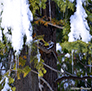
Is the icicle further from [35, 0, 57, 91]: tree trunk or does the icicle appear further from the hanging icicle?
[35, 0, 57, 91]: tree trunk

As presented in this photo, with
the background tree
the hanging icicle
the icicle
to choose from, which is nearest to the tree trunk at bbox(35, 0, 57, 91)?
the background tree

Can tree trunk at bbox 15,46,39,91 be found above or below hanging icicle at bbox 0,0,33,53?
below

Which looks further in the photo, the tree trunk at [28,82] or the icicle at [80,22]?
the tree trunk at [28,82]

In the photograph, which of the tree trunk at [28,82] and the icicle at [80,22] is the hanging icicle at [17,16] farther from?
the tree trunk at [28,82]

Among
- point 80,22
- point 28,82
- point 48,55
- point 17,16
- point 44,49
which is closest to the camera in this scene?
point 17,16

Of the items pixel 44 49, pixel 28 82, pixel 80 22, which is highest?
pixel 80 22

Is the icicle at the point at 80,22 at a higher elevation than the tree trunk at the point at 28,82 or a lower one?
higher

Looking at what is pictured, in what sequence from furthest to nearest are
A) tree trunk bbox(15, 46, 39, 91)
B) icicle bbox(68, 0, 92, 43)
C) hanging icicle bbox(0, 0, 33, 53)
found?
tree trunk bbox(15, 46, 39, 91) → icicle bbox(68, 0, 92, 43) → hanging icicle bbox(0, 0, 33, 53)

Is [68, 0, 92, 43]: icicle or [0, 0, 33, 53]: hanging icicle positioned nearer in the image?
[0, 0, 33, 53]: hanging icicle

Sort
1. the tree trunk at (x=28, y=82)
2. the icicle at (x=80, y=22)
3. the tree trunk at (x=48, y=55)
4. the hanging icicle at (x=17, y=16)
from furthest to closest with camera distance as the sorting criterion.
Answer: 1. the tree trunk at (x=48, y=55)
2. the tree trunk at (x=28, y=82)
3. the icicle at (x=80, y=22)
4. the hanging icicle at (x=17, y=16)

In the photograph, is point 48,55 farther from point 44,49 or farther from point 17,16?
point 17,16

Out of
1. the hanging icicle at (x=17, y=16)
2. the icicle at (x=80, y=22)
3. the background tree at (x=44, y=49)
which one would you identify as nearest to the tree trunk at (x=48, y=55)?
the background tree at (x=44, y=49)

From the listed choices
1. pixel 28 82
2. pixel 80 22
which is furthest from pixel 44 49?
pixel 80 22

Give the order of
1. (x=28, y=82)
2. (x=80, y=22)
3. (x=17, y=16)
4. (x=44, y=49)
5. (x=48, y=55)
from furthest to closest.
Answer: (x=48, y=55), (x=44, y=49), (x=28, y=82), (x=80, y=22), (x=17, y=16)
